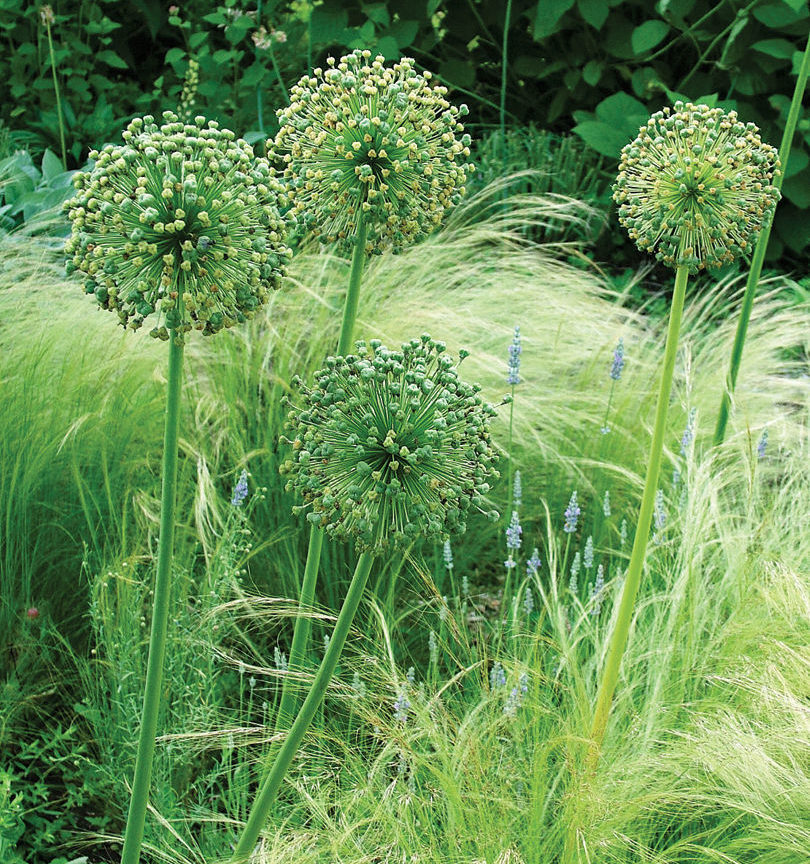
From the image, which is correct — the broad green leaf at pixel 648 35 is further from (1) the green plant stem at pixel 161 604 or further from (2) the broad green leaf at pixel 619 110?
(1) the green plant stem at pixel 161 604

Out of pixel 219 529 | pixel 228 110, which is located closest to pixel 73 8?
pixel 228 110

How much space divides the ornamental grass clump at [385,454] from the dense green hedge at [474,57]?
3.02m

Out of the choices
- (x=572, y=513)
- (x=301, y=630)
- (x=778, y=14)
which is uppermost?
(x=778, y=14)

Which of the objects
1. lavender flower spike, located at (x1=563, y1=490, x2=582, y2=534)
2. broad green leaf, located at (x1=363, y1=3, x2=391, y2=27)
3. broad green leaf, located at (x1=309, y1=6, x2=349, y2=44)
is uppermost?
broad green leaf, located at (x1=363, y1=3, x2=391, y2=27)

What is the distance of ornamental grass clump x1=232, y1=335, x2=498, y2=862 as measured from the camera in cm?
115

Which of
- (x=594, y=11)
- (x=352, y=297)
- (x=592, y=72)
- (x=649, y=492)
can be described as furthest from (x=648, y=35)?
(x=352, y=297)

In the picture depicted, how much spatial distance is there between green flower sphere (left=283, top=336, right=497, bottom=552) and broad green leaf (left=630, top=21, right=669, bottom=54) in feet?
12.0

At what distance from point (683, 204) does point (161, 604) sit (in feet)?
3.31

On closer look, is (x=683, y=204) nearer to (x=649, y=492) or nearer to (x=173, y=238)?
(x=649, y=492)

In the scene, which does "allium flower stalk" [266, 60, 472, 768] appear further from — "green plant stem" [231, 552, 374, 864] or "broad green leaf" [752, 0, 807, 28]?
"broad green leaf" [752, 0, 807, 28]

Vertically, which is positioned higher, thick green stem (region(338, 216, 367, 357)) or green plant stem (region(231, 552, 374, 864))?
thick green stem (region(338, 216, 367, 357))

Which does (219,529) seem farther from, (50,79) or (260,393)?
(50,79)

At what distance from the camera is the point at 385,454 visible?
1.20m

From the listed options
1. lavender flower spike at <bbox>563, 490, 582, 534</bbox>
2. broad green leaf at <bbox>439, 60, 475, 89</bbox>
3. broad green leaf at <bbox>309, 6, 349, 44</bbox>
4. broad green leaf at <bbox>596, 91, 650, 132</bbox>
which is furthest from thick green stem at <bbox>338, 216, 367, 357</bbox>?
broad green leaf at <bbox>439, 60, 475, 89</bbox>
